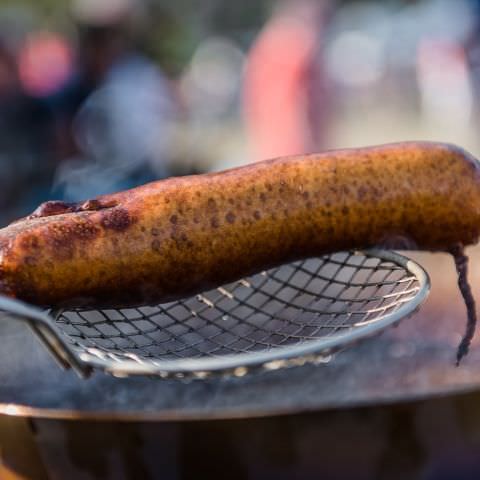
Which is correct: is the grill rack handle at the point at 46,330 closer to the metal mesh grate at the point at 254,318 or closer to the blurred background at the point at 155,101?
the metal mesh grate at the point at 254,318

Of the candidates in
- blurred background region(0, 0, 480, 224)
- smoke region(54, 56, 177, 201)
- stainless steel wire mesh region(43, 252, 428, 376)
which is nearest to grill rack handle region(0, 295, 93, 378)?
stainless steel wire mesh region(43, 252, 428, 376)

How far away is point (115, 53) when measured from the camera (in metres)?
5.63

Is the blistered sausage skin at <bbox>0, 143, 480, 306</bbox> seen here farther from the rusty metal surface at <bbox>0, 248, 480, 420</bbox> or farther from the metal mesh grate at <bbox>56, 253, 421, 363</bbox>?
the rusty metal surface at <bbox>0, 248, 480, 420</bbox>

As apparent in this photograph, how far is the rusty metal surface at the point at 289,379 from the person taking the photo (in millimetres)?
2070

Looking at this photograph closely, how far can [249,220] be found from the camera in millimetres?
1582

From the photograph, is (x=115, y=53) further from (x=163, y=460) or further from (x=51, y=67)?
(x=163, y=460)

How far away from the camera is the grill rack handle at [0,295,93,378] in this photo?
4.22ft

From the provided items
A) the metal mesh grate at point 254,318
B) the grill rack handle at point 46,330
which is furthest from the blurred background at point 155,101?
the grill rack handle at point 46,330

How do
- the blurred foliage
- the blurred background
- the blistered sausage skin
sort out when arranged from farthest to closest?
the blurred foliage, the blurred background, the blistered sausage skin

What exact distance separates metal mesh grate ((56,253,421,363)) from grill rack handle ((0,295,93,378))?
110 millimetres

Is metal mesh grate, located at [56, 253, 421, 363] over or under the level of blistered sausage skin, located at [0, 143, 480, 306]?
under

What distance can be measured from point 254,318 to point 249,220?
105cm

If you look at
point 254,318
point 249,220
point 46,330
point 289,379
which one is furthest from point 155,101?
point 46,330

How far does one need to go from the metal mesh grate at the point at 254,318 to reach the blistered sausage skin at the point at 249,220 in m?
0.12
